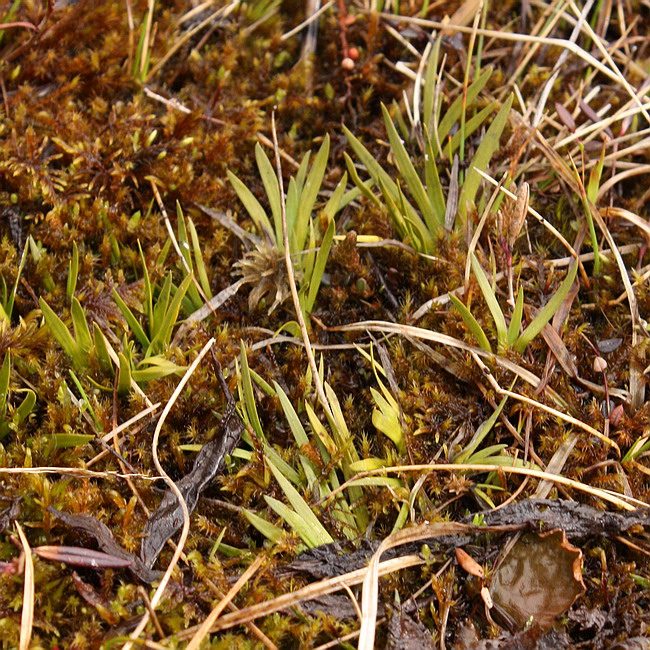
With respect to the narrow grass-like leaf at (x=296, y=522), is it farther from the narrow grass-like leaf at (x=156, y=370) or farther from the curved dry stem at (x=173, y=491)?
the narrow grass-like leaf at (x=156, y=370)

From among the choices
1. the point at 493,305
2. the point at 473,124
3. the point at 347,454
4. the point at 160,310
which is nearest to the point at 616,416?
the point at 493,305

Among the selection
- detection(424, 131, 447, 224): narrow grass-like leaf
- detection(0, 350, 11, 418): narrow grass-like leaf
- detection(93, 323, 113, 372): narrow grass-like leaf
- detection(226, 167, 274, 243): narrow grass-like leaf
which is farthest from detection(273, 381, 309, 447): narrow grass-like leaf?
detection(424, 131, 447, 224): narrow grass-like leaf

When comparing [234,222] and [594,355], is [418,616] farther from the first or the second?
[234,222]

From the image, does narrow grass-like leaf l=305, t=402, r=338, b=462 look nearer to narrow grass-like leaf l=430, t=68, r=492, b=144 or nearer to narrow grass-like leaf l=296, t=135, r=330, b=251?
narrow grass-like leaf l=296, t=135, r=330, b=251

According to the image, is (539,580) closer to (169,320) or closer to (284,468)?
(284,468)

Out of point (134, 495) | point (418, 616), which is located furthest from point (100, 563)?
point (418, 616)
